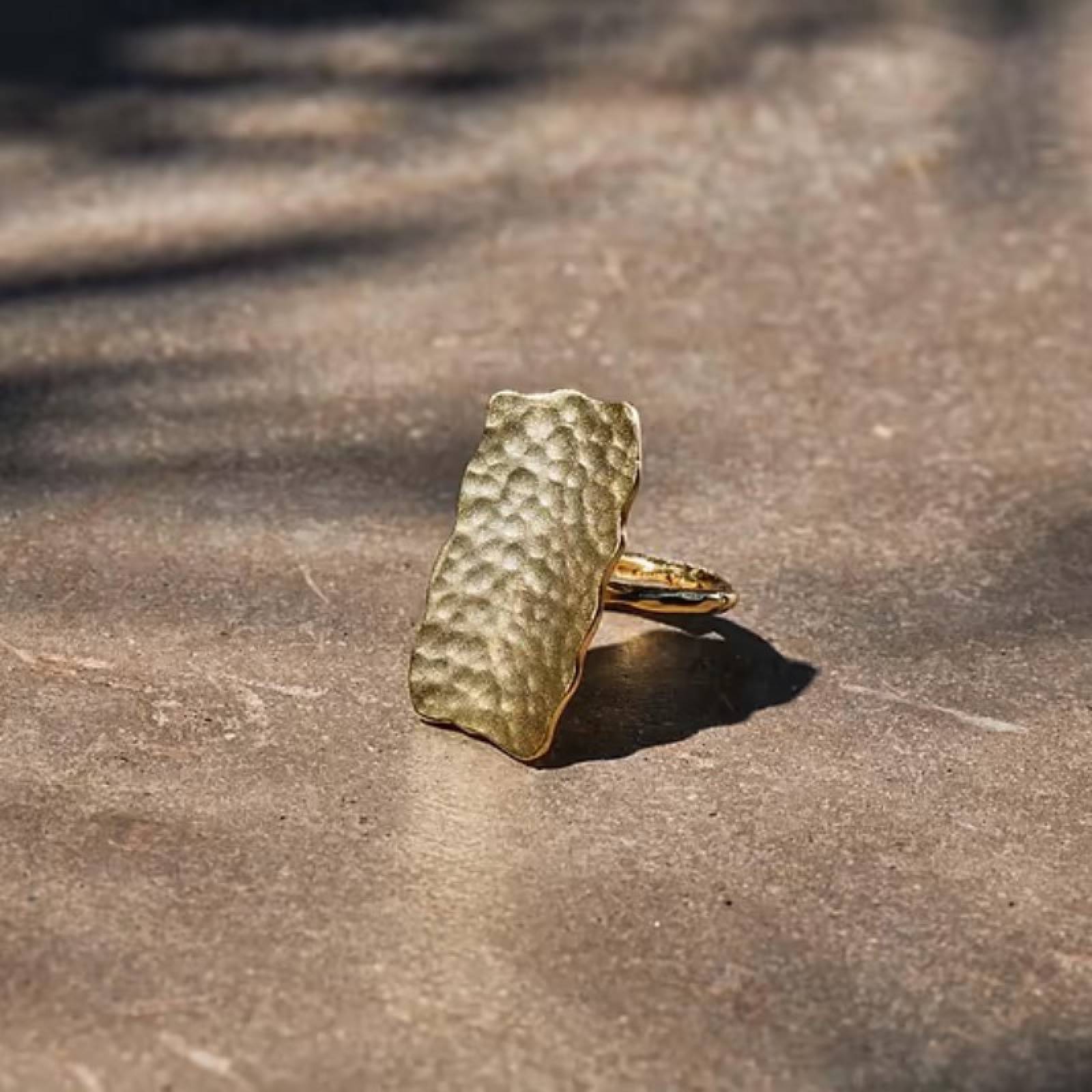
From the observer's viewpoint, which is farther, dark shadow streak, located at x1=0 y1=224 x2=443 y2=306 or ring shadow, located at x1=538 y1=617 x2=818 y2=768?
dark shadow streak, located at x1=0 y1=224 x2=443 y2=306

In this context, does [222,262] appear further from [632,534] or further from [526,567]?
[526,567]

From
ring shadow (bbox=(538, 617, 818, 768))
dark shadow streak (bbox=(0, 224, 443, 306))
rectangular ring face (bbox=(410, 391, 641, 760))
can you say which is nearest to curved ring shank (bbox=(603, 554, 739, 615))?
ring shadow (bbox=(538, 617, 818, 768))

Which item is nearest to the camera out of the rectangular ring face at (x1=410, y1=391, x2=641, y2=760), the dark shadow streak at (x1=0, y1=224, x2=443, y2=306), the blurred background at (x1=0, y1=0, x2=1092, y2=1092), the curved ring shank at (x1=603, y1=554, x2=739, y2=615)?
the blurred background at (x1=0, y1=0, x2=1092, y2=1092)

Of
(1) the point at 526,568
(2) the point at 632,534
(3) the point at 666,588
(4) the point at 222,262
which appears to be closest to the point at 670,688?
(3) the point at 666,588

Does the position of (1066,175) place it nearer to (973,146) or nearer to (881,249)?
(973,146)

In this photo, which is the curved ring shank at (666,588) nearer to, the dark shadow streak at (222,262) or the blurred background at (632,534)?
the blurred background at (632,534)

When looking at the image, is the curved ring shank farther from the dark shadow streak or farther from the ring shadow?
the dark shadow streak

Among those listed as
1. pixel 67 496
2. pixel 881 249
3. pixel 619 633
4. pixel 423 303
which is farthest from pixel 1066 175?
pixel 67 496
